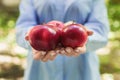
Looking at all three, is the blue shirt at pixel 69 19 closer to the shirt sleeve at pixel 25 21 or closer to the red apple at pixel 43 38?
the shirt sleeve at pixel 25 21

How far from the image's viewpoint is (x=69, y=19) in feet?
4.37

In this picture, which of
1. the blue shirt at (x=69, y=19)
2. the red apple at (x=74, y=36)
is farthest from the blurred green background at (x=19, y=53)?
the red apple at (x=74, y=36)

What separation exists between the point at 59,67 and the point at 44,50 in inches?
6.9

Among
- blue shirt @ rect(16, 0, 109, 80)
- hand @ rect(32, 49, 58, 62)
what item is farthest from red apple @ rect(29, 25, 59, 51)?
blue shirt @ rect(16, 0, 109, 80)

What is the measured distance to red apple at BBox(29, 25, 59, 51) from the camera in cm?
116

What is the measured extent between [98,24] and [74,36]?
0.18 metres

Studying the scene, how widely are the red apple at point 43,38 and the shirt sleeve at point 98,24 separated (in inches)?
7.7

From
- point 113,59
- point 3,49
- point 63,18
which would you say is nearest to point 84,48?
point 63,18

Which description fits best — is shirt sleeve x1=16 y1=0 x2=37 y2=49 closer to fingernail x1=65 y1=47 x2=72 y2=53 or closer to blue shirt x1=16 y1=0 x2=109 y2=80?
blue shirt x1=16 y1=0 x2=109 y2=80

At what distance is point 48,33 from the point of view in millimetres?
1160

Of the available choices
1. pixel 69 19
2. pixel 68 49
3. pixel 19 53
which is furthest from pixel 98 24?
pixel 19 53

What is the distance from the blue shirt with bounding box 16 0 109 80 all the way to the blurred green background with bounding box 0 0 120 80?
137 centimetres

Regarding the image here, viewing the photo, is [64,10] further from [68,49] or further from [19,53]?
[19,53]

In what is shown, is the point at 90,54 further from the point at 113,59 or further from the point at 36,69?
the point at 113,59
